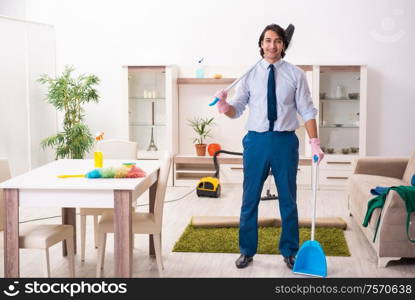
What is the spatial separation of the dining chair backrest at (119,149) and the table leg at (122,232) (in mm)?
1534

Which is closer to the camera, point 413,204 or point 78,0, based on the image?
point 413,204

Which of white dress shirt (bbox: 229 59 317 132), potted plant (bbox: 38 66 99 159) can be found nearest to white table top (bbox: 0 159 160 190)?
white dress shirt (bbox: 229 59 317 132)

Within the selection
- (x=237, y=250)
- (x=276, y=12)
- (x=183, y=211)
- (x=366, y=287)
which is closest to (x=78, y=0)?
(x=276, y=12)

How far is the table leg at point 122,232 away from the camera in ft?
9.48

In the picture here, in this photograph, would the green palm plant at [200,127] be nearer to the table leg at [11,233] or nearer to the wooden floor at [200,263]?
the wooden floor at [200,263]

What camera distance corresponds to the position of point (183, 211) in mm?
5523

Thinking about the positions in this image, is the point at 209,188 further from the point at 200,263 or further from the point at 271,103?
the point at 271,103

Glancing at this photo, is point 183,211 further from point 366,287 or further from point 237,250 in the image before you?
point 366,287

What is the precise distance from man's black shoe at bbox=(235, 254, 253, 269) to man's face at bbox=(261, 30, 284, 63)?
1242 millimetres

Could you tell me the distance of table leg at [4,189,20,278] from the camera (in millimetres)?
2924

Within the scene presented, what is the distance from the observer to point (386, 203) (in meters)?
3.62

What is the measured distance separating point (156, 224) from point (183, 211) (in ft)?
7.13

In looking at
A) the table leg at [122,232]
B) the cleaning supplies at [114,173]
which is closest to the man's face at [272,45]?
the cleaning supplies at [114,173]

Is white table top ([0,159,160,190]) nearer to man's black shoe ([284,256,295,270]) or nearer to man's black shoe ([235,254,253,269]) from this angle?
man's black shoe ([235,254,253,269])
